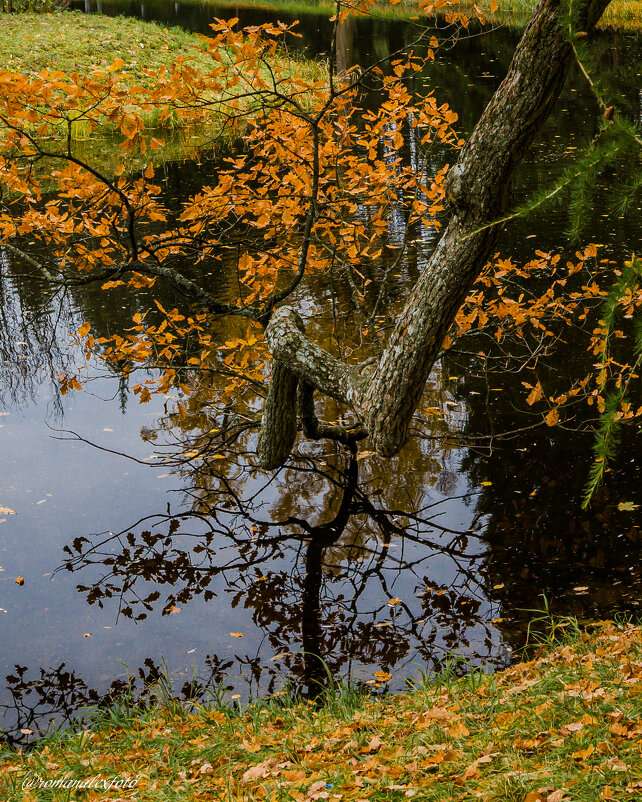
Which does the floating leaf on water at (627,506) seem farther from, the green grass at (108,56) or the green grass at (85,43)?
the green grass at (85,43)

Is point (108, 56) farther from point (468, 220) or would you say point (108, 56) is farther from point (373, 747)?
point (373, 747)

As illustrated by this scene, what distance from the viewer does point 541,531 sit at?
5289 millimetres

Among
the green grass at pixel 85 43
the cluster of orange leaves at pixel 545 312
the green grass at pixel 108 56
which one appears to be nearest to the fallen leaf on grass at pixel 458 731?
the cluster of orange leaves at pixel 545 312

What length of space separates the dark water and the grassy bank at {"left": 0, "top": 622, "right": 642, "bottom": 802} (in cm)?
51

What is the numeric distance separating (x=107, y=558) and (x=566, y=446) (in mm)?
3611

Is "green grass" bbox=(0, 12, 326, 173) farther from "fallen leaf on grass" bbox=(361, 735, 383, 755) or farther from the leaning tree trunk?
"fallen leaf on grass" bbox=(361, 735, 383, 755)

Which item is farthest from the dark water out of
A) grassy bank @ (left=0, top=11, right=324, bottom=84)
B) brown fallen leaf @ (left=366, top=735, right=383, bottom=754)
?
grassy bank @ (left=0, top=11, right=324, bottom=84)

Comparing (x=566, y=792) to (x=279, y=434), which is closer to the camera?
(x=566, y=792)

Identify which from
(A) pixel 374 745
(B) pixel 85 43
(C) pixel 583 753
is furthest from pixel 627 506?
(B) pixel 85 43

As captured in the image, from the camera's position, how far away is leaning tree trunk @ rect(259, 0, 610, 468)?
3.12 meters

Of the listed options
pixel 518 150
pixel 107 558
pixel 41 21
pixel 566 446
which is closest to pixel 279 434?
pixel 107 558

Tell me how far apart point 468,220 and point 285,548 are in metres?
2.84

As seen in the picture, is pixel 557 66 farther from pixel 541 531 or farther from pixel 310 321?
pixel 310 321

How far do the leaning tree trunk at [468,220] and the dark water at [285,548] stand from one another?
43cm
